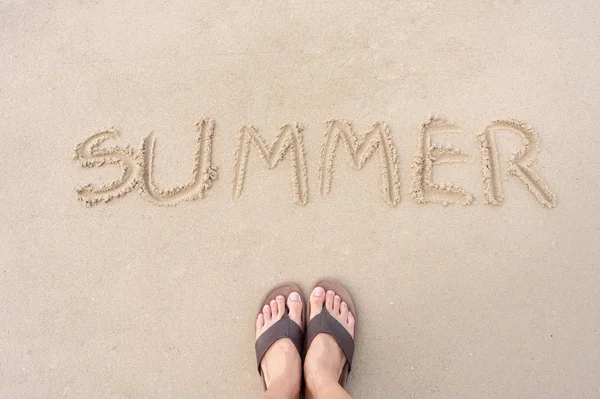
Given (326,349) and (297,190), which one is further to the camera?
(297,190)

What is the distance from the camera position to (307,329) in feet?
6.36

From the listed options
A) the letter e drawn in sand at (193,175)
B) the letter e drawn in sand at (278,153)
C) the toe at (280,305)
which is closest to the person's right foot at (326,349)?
the toe at (280,305)

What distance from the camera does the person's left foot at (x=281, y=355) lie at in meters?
1.74

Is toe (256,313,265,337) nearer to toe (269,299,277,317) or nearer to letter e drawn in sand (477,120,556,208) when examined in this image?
toe (269,299,277,317)

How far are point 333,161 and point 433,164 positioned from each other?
0.50m

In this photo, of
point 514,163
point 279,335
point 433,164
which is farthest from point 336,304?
point 514,163

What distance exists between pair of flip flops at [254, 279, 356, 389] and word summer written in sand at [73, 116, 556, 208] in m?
0.44

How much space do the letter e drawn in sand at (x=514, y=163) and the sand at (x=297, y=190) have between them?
0.01m

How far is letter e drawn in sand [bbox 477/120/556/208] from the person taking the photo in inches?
77.7

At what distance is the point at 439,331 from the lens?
1.82 meters

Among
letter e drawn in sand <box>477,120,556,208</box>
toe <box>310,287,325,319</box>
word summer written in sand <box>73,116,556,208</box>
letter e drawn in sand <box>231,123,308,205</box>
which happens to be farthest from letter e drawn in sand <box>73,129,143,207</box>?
letter e drawn in sand <box>477,120,556,208</box>

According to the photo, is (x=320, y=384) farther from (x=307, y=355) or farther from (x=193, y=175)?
(x=193, y=175)

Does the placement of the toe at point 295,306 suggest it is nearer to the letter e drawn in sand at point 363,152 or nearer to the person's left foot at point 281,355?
the person's left foot at point 281,355

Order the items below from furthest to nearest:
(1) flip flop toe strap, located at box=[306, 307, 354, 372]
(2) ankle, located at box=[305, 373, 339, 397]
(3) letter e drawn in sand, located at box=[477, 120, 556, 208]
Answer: (3) letter e drawn in sand, located at box=[477, 120, 556, 208]
(1) flip flop toe strap, located at box=[306, 307, 354, 372]
(2) ankle, located at box=[305, 373, 339, 397]
